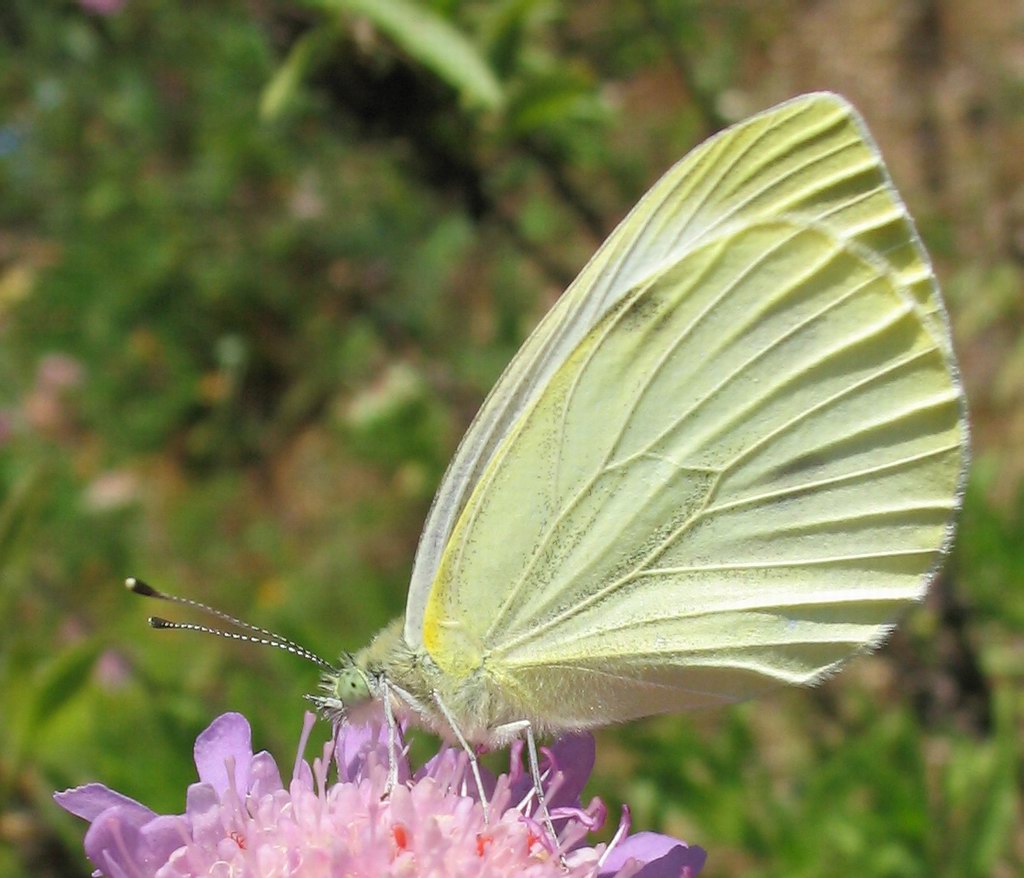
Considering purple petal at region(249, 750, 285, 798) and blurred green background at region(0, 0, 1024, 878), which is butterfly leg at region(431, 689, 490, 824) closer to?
purple petal at region(249, 750, 285, 798)

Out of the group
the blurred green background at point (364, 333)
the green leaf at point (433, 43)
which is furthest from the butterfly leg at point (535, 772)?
the green leaf at point (433, 43)

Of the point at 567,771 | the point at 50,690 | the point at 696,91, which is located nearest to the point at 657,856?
the point at 567,771

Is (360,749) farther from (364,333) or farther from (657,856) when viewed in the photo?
(364,333)

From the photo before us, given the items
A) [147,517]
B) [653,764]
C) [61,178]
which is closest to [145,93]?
[61,178]

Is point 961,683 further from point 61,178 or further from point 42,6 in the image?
point 61,178

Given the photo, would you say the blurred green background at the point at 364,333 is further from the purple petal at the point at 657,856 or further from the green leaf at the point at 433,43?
the purple petal at the point at 657,856

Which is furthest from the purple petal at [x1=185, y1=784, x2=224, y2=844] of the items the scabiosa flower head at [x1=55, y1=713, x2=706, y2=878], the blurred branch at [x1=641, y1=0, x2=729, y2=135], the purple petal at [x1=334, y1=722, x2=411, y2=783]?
the blurred branch at [x1=641, y1=0, x2=729, y2=135]
